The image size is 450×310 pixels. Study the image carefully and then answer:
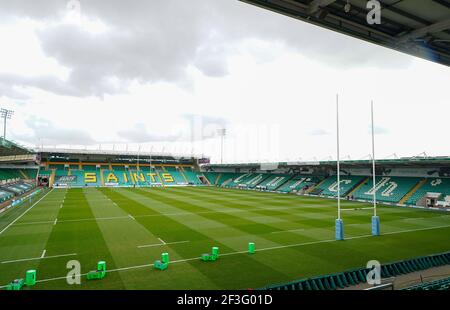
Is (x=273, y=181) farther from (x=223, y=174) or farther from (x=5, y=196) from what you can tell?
(x=5, y=196)

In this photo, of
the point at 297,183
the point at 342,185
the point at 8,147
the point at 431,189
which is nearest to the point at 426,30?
the point at 8,147

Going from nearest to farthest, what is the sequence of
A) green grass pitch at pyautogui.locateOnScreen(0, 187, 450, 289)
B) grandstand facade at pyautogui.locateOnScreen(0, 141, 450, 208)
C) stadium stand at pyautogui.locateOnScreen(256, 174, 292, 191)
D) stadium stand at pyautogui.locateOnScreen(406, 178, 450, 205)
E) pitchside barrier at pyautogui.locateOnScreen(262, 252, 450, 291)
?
pitchside barrier at pyautogui.locateOnScreen(262, 252, 450, 291) → green grass pitch at pyautogui.locateOnScreen(0, 187, 450, 289) → stadium stand at pyautogui.locateOnScreen(406, 178, 450, 205) → grandstand facade at pyautogui.locateOnScreen(0, 141, 450, 208) → stadium stand at pyautogui.locateOnScreen(256, 174, 292, 191)

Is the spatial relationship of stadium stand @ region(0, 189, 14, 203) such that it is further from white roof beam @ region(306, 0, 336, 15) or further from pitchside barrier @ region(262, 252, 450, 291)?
white roof beam @ region(306, 0, 336, 15)

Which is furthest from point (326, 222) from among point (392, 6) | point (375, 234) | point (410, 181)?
point (410, 181)

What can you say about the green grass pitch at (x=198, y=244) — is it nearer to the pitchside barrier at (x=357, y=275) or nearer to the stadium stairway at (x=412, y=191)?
the pitchside barrier at (x=357, y=275)

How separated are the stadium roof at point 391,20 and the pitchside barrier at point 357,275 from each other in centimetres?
922

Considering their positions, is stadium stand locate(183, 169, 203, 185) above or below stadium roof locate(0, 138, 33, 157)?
below

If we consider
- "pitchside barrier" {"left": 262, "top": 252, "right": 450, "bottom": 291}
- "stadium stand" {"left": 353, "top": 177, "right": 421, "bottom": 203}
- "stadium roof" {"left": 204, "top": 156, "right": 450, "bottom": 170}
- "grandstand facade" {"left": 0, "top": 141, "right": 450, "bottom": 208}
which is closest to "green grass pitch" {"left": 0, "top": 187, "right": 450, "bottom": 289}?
"pitchside barrier" {"left": 262, "top": 252, "right": 450, "bottom": 291}

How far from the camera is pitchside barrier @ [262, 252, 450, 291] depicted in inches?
465

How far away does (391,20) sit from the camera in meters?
8.29

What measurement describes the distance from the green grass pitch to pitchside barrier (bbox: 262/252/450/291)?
4.27 feet

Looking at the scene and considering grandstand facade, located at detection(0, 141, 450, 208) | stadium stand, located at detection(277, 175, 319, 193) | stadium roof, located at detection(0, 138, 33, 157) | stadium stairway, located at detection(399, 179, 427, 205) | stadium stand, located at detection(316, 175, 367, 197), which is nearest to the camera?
stadium roof, located at detection(0, 138, 33, 157)
